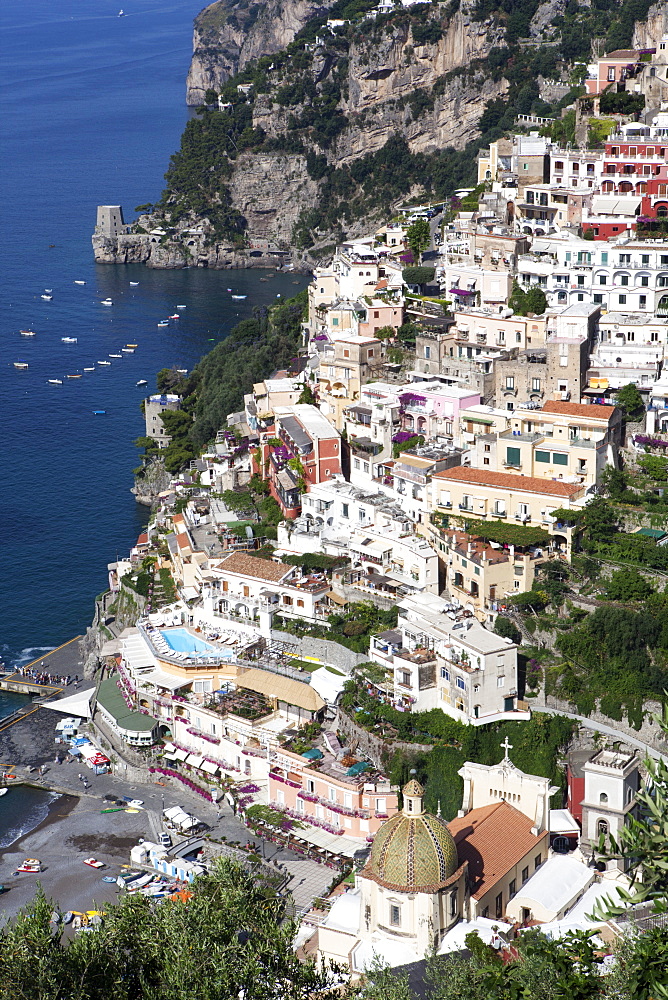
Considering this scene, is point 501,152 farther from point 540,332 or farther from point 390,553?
point 390,553

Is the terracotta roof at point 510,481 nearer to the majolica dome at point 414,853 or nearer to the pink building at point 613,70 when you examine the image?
the majolica dome at point 414,853

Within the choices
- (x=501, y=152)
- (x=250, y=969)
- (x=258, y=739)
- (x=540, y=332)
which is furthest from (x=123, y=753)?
(x=501, y=152)

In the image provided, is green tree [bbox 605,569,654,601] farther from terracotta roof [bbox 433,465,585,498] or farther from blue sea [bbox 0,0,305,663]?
blue sea [bbox 0,0,305,663]

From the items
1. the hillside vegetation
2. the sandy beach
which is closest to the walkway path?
the sandy beach

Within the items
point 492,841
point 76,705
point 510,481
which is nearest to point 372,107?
point 76,705

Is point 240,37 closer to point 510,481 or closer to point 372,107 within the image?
point 372,107

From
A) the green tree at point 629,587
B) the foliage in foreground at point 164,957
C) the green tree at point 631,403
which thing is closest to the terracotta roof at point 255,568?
the green tree at point 629,587
